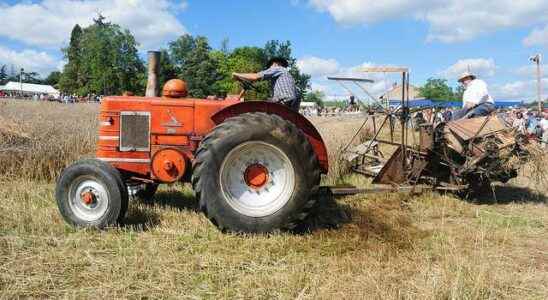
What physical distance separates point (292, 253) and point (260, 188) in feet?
3.33

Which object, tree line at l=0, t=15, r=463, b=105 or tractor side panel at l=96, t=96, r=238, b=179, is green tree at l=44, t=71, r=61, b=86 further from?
tractor side panel at l=96, t=96, r=238, b=179

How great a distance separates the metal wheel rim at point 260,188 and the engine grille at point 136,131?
1206 millimetres

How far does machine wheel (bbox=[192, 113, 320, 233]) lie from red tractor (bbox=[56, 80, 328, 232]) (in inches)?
0.4

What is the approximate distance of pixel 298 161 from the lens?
511 centimetres

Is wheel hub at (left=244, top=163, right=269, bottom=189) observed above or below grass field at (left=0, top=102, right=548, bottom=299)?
above

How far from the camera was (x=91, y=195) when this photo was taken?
5137 mm

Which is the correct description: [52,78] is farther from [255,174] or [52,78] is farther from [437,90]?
[255,174]

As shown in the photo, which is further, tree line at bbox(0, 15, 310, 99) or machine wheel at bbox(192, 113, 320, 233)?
tree line at bbox(0, 15, 310, 99)

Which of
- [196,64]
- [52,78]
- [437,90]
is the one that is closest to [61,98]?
[196,64]

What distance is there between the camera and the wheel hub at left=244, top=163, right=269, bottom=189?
531 centimetres

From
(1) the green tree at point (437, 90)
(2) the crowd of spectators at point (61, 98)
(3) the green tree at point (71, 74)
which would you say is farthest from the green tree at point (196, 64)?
(1) the green tree at point (437, 90)

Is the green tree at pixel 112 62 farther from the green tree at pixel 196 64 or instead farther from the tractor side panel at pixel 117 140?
the tractor side panel at pixel 117 140

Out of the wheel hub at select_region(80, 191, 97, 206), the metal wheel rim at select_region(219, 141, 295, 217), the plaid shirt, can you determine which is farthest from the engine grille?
the plaid shirt

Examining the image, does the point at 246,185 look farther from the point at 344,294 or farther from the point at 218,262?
the point at 344,294
